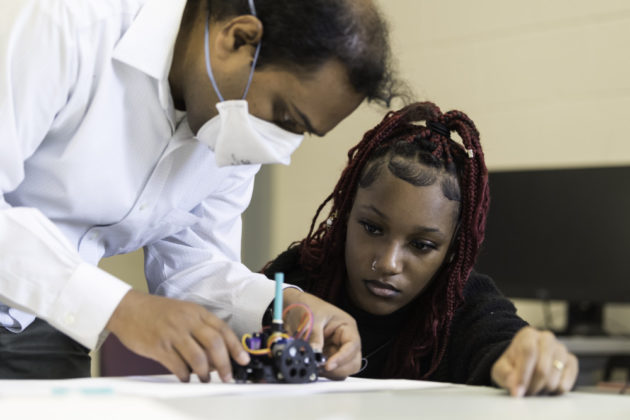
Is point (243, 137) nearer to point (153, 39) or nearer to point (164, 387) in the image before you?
point (153, 39)

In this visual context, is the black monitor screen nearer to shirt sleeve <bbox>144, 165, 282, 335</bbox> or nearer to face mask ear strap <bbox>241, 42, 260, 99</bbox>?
shirt sleeve <bbox>144, 165, 282, 335</bbox>

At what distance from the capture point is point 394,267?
4.46 ft

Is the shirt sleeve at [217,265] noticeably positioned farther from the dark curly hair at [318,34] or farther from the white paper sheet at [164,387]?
the dark curly hair at [318,34]

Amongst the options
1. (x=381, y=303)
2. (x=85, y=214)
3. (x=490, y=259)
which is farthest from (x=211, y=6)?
(x=490, y=259)

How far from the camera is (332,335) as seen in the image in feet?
3.55

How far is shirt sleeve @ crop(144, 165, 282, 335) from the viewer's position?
3.86ft

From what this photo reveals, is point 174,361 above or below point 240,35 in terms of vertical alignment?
below

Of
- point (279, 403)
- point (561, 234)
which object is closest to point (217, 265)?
point (279, 403)

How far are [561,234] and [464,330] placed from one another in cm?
125

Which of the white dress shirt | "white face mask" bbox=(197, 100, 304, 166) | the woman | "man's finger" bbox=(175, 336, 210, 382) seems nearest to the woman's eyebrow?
the woman

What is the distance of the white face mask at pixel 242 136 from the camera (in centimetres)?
101

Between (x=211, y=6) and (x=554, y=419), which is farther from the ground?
(x=211, y=6)

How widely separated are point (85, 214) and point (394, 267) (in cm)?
54

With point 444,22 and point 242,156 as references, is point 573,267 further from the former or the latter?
point 242,156
